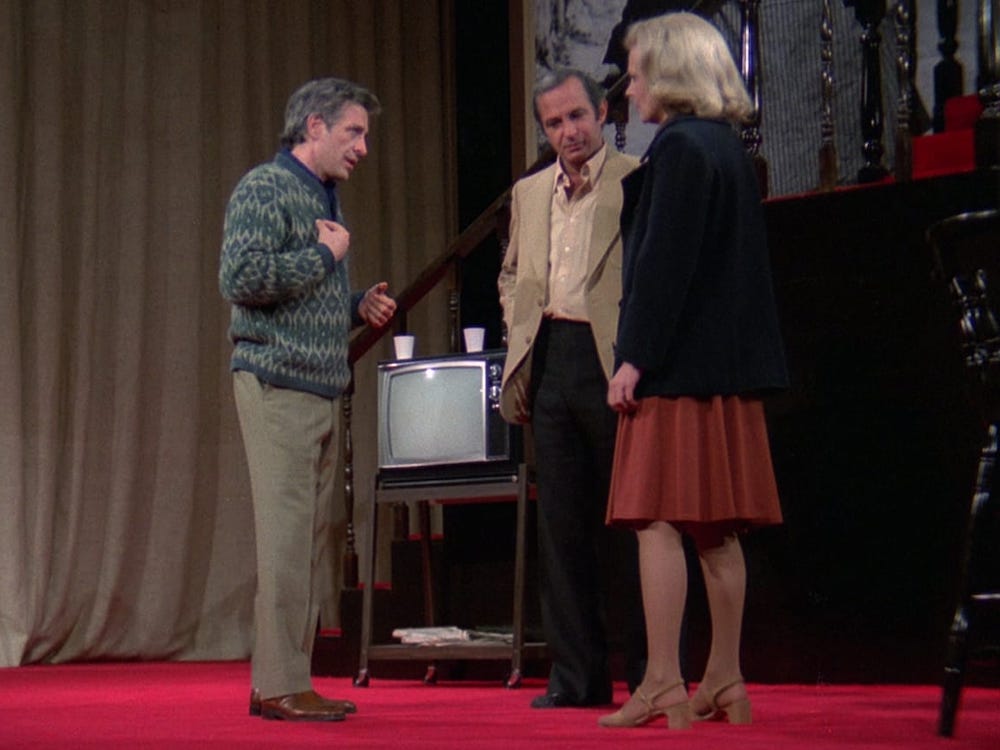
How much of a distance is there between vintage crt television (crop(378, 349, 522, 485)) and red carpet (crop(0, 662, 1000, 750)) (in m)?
→ 0.66

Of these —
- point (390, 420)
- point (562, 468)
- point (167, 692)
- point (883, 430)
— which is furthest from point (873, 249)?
point (167, 692)

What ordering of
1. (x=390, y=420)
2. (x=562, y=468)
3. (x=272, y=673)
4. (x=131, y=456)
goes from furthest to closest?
(x=131, y=456), (x=390, y=420), (x=562, y=468), (x=272, y=673)

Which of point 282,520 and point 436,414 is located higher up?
point 436,414

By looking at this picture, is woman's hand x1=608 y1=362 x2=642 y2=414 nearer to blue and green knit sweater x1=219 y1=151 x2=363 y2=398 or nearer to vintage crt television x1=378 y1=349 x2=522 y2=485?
blue and green knit sweater x1=219 y1=151 x2=363 y2=398

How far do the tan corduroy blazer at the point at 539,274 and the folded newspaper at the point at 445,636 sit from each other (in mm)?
1158

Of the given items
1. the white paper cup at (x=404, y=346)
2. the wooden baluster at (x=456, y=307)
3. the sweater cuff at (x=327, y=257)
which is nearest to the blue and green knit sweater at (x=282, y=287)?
the sweater cuff at (x=327, y=257)

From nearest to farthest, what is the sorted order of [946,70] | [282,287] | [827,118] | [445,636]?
1. [282,287]
2. [827,118]
3. [445,636]
4. [946,70]

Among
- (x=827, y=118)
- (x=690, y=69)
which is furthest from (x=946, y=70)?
(x=690, y=69)

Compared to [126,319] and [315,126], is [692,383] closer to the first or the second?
[315,126]

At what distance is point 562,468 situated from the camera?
366 centimetres

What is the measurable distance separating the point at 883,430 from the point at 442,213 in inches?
146

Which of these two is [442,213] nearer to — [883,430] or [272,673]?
[883,430]

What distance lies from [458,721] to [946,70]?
3577 mm

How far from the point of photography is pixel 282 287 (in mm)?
3209
